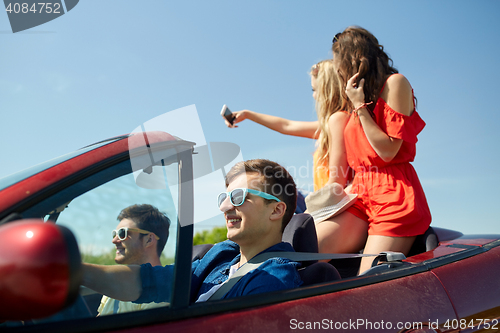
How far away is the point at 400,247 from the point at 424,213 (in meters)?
0.32

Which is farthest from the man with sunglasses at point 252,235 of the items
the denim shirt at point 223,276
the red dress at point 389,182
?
the red dress at point 389,182

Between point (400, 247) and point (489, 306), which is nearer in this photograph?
point (489, 306)

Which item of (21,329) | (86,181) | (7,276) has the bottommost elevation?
(21,329)

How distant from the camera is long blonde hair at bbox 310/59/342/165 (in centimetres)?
325

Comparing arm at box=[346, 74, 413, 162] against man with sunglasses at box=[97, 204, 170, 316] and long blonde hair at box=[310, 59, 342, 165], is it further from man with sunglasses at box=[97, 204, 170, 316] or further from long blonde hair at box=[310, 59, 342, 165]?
man with sunglasses at box=[97, 204, 170, 316]

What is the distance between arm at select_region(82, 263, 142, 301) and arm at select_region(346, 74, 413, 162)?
2.02m

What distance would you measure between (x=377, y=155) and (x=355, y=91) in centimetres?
51

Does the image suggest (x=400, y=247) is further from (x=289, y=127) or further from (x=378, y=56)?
(x=289, y=127)

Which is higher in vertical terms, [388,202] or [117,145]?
[117,145]

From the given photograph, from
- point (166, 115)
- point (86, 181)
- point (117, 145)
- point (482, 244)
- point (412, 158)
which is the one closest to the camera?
point (86, 181)

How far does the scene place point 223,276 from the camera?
6.14 ft

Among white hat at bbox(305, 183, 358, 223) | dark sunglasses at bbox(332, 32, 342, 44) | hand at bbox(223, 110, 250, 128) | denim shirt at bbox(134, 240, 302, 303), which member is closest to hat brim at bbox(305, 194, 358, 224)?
white hat at bbox(305, 183, 358, 223)

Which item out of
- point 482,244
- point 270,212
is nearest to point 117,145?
point 270,212

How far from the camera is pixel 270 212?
6.57ft
